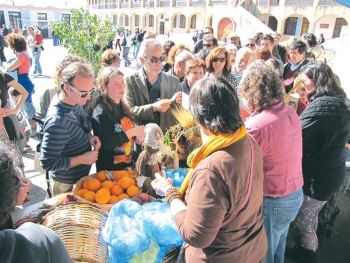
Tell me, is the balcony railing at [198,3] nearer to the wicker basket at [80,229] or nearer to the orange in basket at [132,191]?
the orange in basket at [132,191]

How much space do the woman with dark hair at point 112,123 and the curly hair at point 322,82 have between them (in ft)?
5.02

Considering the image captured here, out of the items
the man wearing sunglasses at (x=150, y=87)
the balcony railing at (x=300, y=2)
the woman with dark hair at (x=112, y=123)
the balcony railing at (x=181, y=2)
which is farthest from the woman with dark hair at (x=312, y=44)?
the balcony railing at (x=181, y=2)

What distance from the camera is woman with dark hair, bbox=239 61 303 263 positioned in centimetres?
175

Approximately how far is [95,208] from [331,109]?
1905 millimetres

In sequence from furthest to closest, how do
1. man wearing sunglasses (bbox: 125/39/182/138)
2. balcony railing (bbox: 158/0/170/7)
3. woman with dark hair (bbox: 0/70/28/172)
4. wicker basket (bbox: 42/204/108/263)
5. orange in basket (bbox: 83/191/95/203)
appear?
balcony railing (bbox: 158/0/170/7)
woman with dark hair (bbox: 0/70/28/172)
man wearing sunglasses (bbox: 125/39/182/138)
orange in basket (bbox: 83/191/95/203)
wicker basket (bbox: 42/204/108/263)

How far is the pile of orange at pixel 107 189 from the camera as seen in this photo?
6.00 ft

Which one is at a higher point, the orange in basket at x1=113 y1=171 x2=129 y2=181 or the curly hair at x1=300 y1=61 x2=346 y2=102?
the curly hair at x1=300 y1=61 x2=346 y2=102

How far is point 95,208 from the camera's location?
1673 mm

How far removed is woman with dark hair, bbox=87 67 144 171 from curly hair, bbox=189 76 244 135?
108cm

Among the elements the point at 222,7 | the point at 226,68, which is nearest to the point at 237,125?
the point at 226,68

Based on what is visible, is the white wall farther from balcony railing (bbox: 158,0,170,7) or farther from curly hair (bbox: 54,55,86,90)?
curly hair (bbox: 54,55,86,90)

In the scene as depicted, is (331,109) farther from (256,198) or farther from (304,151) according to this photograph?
(256,198)

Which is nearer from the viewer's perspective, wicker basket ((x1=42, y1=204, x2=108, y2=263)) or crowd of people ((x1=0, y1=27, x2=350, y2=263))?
crowd of people ((x1=0, y1=27, x2=350, y2=263))

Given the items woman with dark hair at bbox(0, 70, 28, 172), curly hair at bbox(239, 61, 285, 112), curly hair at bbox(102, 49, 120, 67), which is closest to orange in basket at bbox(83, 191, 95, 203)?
curly hair at bbox(239, 61, 285, 112)
